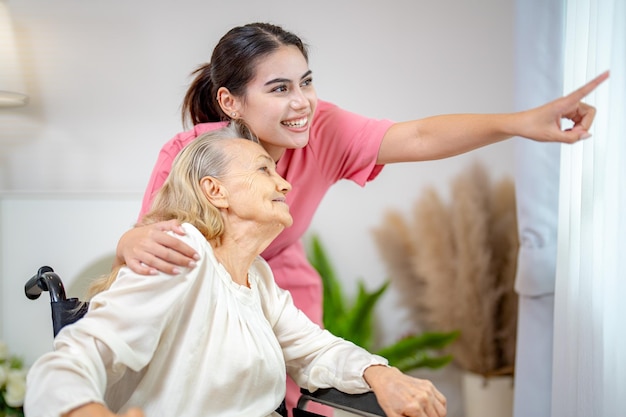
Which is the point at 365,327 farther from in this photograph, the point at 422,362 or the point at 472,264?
the point at 472,264

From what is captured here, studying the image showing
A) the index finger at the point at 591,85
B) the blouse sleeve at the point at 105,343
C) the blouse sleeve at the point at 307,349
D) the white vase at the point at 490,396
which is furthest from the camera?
the white vase at the point at 490,396

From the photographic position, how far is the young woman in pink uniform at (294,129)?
140cm

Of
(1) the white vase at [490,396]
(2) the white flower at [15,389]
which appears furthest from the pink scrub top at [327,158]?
(1) the white vase at [490,396]

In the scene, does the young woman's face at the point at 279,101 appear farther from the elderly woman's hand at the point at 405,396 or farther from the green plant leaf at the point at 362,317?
the green plant leaf at the point at 362,317

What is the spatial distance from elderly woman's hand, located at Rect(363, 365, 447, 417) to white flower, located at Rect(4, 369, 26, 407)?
4.75 ft

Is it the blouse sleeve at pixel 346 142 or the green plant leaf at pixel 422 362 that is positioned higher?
the blouse sleeve at pixel 346 142

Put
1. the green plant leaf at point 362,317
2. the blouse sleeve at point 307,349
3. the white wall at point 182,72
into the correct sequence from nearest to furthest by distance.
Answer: the blouse sleeve at point 307,349
the green plant leaf at point 362,317
the white wall at point 182,72

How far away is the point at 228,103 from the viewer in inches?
67.4

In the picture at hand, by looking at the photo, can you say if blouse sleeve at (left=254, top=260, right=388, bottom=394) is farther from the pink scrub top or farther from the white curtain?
the white curtain

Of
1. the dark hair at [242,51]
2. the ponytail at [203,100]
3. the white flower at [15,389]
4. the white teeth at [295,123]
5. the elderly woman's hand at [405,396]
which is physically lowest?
the white flower at [15,389]

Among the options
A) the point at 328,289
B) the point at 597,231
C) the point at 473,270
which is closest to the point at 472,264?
the point at 473,270

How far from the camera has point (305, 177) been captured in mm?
1862

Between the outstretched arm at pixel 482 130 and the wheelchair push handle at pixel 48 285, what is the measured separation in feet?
2.74

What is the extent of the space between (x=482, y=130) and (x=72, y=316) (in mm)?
955
